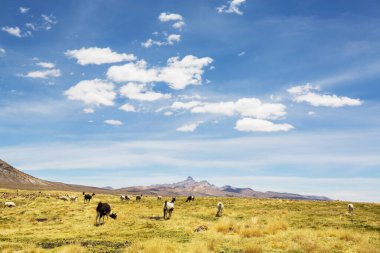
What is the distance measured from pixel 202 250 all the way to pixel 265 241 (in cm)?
547

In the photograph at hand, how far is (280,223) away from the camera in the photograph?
92.2 feet

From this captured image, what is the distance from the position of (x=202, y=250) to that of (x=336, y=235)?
10.5m

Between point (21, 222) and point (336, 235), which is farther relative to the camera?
point (21, 222)

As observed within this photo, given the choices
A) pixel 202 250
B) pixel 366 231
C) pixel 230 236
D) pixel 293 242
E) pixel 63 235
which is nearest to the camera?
pixel 202 250

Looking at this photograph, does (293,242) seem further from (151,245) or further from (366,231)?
(366,231)

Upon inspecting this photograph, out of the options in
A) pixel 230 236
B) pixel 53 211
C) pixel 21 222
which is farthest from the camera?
pixel 53 211

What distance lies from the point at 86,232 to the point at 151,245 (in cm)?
1079

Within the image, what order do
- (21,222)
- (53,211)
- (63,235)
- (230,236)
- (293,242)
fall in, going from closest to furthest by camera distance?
1. (293,242)
2. (230,236)
3. (63,235)
4. (21,222)
5. (53,211)

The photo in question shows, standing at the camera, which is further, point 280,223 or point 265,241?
point 280,223

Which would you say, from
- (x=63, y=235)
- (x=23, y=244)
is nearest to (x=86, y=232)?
(x=63, y=235)

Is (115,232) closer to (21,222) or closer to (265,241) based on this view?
(265,241)

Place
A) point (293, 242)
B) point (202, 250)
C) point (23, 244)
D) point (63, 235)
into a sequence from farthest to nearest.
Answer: point (63, 235) < point (23, 244) < point (293, 242) < point (202, 250)

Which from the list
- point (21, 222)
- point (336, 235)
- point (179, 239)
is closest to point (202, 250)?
point (179, 239)

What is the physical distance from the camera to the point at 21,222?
3606 centimetres
